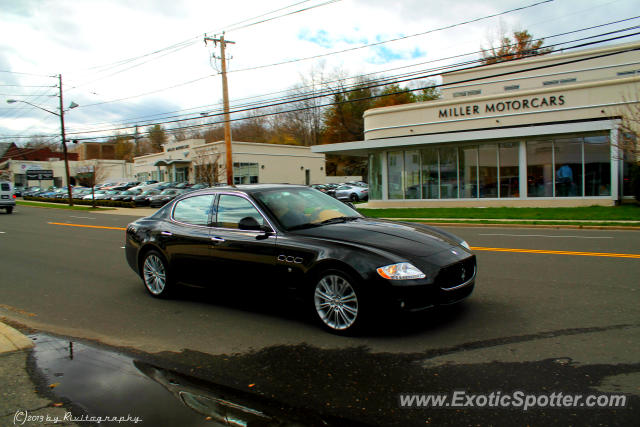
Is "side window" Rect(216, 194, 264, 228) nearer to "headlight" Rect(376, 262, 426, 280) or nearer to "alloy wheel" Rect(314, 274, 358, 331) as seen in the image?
"alloy wheel" Rect(314, 274, 358, 331)

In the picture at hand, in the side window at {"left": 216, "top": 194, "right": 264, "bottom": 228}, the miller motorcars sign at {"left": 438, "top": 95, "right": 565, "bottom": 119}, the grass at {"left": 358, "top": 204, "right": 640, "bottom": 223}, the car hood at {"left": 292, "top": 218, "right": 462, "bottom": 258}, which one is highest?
the miller motorcars sign at {"left": 438, "top": 95, "right": 565, "bottom": 119}

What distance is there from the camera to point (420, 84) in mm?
66438

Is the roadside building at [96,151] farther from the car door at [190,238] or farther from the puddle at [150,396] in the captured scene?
the puddle at [150,396]

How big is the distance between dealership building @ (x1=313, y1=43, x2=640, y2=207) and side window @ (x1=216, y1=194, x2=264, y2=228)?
17.6 metres

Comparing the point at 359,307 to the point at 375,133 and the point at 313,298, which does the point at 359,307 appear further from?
the point at 375,133

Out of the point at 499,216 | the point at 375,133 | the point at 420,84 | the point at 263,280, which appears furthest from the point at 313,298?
the point at 420,84

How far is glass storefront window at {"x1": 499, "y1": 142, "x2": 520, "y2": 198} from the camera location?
24547 millimetres

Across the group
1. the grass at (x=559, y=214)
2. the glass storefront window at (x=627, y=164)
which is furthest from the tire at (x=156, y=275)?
the glass storefront window at (x=627, y=164)

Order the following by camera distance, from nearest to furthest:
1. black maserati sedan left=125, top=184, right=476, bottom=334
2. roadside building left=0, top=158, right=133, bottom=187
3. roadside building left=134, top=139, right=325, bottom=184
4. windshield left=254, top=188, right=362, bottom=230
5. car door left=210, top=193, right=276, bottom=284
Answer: black maserati sedan left=125, top=184, right=476, bottom=334 < car door left=210, top=193, right=276, bottom=284 < windshield left=254, top=188, right=362, bottom=230 < roadside building left=134, top=139, right=325, bottom=184 < roadside building left=0, top=158, right=133, bottom=187

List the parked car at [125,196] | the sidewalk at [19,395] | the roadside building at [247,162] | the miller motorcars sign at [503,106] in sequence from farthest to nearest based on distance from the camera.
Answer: the roadside building at [247,162] → the parked car at [125,196] → the miller motorcars sign at [503,106] → the sidewalk at [19,395]

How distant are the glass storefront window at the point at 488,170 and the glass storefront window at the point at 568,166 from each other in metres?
2.99

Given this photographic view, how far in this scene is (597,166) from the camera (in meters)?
22.5

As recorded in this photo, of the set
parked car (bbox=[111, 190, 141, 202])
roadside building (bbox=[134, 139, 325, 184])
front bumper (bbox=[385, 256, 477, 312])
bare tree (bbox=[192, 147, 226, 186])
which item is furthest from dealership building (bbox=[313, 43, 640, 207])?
parked car (bbox=[111, 190, 141, 202])

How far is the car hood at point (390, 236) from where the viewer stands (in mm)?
4871
